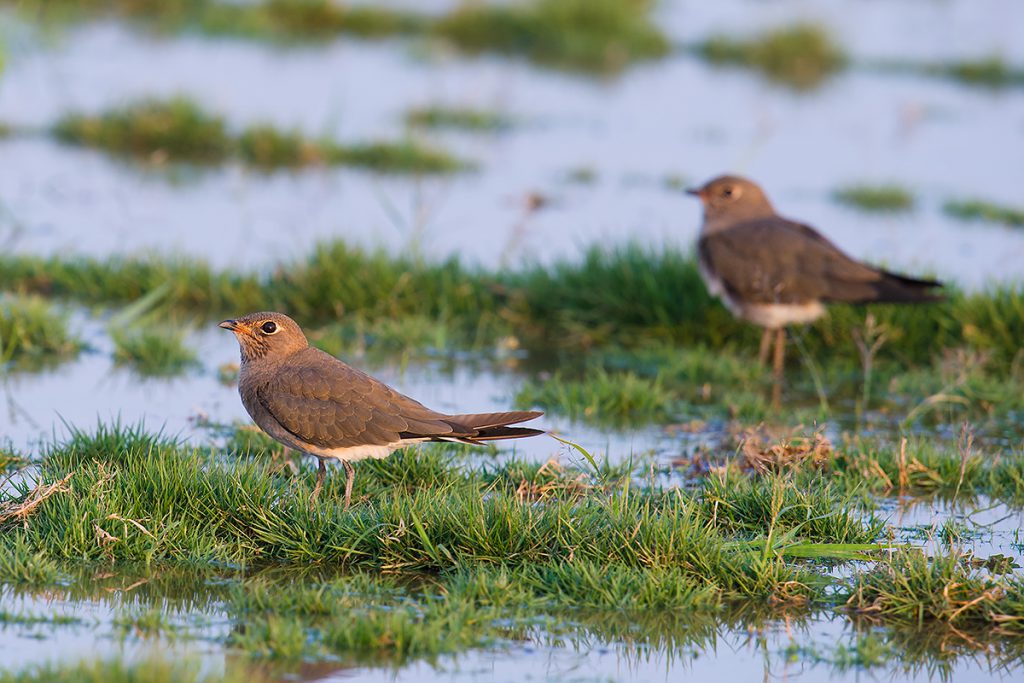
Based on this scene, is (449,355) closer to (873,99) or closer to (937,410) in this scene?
(937,410)

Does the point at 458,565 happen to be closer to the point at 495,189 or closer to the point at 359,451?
the point at 359,451

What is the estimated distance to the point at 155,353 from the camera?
919cm

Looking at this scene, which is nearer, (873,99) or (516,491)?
(516,491)

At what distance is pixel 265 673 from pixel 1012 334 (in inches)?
272

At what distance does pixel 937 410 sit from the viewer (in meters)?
9.14

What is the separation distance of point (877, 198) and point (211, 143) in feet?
22.6

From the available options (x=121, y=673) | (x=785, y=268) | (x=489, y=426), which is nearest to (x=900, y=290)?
(x=785, y=268)

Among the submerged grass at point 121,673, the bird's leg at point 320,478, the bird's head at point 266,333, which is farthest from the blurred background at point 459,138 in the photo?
the submerged grass at point 121,673

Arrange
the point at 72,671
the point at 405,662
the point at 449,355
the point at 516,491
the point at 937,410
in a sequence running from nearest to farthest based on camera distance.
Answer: the point at 72,671
the point at 405,662
the point at 516,491
the point at 937,410
the point at 449,355

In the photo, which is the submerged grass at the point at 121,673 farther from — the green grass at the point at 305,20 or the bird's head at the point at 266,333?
the green grass at the point at 305,20

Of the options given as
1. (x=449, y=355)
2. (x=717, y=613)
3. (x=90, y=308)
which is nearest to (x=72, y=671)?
(x=717, y=613)

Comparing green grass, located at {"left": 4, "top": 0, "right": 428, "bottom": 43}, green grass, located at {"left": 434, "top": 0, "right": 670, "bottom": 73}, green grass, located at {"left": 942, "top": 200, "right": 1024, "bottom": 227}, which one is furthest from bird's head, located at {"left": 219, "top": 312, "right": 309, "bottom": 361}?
green grass, located at {"left": 434, "top": 0, "right": 670, "bottom": 73}

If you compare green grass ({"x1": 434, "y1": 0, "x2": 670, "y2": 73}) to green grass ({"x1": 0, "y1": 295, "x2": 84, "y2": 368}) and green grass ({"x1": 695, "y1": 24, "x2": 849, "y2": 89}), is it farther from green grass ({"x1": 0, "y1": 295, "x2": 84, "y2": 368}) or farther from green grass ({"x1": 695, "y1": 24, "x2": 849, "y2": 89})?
green grass ({"x1": 0, "y1": 295, "x2": 84, "y2": 368})

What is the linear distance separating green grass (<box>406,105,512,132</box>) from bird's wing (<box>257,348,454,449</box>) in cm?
1143
